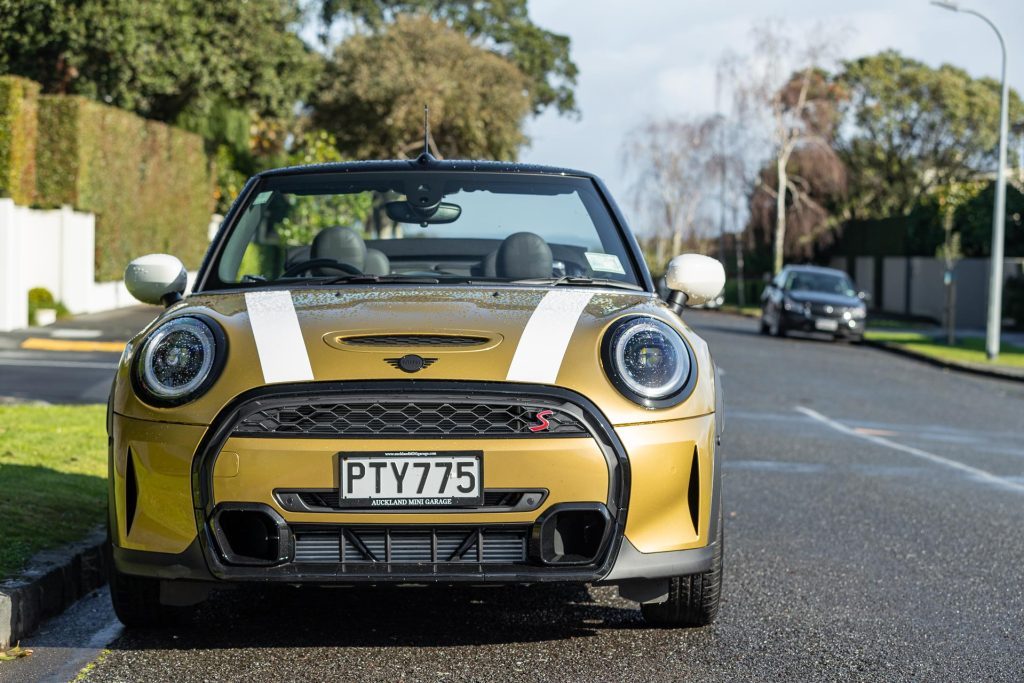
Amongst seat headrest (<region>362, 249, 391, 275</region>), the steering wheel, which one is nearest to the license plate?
the steering wheel

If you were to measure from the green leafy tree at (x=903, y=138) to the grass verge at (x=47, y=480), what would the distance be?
2404 inches

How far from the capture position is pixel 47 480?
7.66 m

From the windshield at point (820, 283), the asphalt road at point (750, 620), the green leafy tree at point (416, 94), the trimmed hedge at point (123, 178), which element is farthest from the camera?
the green leafy tree at point (416, 94)

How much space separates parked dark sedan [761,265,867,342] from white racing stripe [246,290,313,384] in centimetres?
2837

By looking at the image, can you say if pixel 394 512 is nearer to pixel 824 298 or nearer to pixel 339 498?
pixel 339 498

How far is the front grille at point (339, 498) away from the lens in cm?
444

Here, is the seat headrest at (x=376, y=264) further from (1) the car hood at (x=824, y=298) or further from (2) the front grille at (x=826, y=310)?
(1) the car hood at (x=824, y=298)

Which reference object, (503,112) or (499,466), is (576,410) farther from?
(503,112)

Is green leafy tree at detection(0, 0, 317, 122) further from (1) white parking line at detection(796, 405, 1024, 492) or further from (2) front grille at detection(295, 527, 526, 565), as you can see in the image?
(2) front grille at detection(295, 527, 526, 565)

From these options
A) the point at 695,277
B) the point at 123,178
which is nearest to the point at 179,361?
the point at 695,277

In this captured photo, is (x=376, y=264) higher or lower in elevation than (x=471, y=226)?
lower

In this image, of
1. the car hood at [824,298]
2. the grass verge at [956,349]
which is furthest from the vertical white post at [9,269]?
the car hood at [824,298]

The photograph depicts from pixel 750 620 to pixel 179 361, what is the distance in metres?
2.22

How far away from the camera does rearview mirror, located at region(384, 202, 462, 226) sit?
19.7 ft
